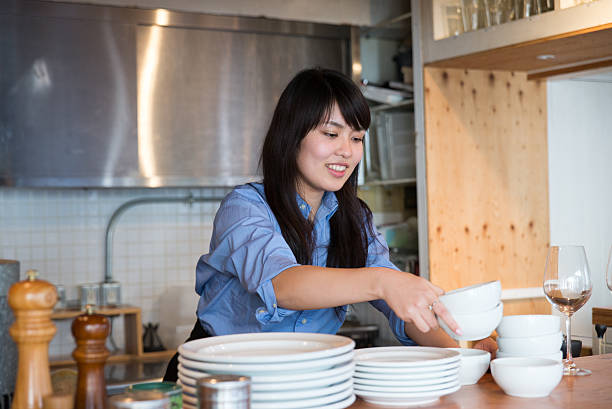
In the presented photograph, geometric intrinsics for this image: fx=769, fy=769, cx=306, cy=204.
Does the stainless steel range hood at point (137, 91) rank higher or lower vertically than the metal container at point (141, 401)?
higher

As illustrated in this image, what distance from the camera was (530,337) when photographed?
138 cm

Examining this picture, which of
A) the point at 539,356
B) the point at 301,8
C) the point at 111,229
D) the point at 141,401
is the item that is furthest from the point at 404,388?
the point at 301,8

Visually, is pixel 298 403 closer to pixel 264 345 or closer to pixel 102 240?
pixel 264 345

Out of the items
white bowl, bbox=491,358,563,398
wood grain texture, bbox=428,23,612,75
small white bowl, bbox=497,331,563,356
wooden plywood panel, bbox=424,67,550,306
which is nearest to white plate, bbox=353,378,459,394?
white bowl, bbox=491,358,563,398

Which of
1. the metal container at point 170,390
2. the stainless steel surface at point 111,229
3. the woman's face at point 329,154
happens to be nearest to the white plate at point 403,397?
the metal container at point 170,390

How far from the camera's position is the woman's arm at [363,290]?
1180 millimetres

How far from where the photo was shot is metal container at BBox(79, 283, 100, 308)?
142 inches

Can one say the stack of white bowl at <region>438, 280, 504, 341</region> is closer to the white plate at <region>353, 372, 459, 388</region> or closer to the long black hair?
the white plate at <region>353, 372, 459, 388</region>

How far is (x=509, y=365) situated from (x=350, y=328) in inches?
104

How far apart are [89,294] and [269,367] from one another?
109 inches

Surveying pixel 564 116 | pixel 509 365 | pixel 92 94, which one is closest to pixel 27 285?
pixel 509 365

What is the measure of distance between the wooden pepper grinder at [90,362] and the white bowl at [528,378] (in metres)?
0.64

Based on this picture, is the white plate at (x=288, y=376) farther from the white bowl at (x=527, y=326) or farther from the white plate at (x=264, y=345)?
the white bowl at (x=527, y=326)

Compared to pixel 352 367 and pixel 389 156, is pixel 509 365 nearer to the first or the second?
pixel 352 367
